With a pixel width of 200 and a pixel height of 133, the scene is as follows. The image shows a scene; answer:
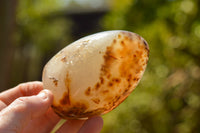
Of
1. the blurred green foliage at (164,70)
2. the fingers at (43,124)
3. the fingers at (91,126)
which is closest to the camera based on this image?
the fingers at (91,126)

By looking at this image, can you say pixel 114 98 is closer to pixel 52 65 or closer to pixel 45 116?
pixel 52 65

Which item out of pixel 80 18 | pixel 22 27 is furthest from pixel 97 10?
pixel 22 27

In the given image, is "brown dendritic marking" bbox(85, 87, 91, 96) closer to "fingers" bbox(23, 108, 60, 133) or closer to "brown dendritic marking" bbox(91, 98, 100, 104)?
"brown dendritic marking" bbox(91, 98, 100, 104)

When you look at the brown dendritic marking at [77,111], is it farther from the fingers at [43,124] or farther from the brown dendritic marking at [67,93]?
the fingers at [43,124]

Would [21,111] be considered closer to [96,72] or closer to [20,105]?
[20,105]

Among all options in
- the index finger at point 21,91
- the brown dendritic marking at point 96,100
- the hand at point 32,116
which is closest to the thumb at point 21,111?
the hand at point 32,116

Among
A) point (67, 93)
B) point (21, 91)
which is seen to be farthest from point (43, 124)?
point (67, 93)
